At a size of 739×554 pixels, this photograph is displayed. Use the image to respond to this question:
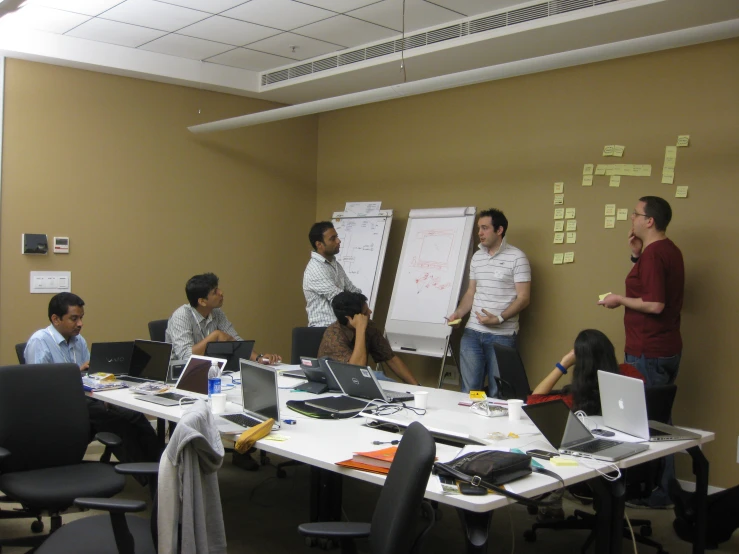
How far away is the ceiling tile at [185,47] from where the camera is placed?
5427 millimetres

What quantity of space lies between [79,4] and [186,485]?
12.1 feet

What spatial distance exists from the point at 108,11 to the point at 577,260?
3607 mm

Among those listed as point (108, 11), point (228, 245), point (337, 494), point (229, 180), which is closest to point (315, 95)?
point (229, 180)

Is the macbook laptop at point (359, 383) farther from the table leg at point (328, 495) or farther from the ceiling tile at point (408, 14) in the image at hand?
the ceiling tile at point (408, 14)

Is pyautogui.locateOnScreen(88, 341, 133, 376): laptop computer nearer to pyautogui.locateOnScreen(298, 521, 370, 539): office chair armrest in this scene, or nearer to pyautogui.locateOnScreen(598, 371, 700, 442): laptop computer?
pyautogui.locateOnScreen(298, 521, 370, 539): office chair armrest

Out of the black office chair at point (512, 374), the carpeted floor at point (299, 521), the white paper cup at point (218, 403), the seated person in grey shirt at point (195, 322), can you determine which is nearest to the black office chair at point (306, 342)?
the seated person in grey shirt at point (195, 322)

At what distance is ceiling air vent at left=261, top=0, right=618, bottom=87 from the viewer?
14.3 feet

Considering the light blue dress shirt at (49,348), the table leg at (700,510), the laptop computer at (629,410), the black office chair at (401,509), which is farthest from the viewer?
the light blue dress shirt at (49,348)

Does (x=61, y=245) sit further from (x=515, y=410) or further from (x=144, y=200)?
(x=515, y=410)

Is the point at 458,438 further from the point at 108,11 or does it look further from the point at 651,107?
the point at 108,11

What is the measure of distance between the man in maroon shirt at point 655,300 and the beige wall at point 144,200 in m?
3.49

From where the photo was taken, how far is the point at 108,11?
15.8 feet

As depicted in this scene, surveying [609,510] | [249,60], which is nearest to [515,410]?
[609,510]

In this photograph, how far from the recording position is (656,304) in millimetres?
4082
